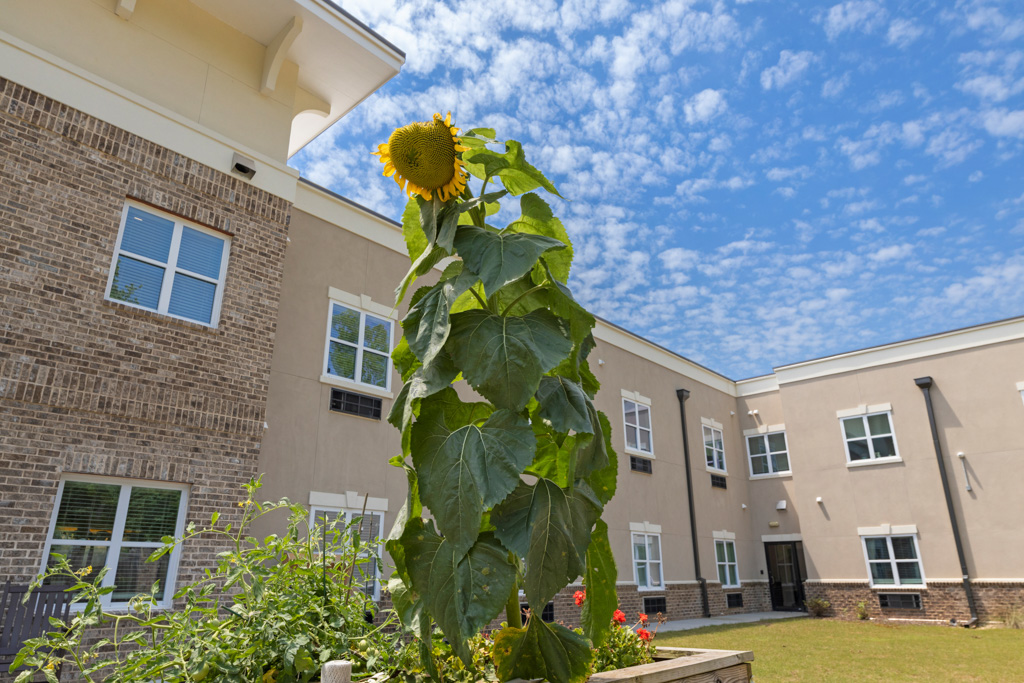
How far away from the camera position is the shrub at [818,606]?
16500mm

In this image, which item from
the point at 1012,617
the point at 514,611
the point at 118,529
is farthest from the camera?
the point at 1012,617

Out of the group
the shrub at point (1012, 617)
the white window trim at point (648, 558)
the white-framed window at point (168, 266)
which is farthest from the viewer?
the white window trim at point (648, 558)

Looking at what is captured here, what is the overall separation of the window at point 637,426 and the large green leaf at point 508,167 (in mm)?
13790

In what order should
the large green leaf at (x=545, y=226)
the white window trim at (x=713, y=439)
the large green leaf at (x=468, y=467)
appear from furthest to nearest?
the white window trim at (x=713, y=439), the large green leaf at (x=545, y=226), the large green leaf at (x=468, y=467)

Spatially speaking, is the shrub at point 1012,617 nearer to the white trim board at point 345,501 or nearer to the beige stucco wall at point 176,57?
the white trim board at point 345,501

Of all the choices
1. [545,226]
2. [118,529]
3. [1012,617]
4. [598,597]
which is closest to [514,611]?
[598,597]

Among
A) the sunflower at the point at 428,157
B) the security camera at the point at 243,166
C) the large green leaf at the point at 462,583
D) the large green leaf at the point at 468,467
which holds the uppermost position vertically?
the security camera at the point at 243,166

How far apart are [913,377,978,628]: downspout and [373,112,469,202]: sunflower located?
57.5 ft

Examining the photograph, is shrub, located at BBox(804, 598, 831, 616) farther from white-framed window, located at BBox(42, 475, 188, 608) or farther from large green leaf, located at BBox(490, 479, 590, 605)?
large green leaf, located at BBox(490, 479, 590, 605)

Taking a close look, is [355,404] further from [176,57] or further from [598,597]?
[598,597]

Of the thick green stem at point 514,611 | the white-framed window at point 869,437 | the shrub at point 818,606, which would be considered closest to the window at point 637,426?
the white-framed window at point 869,437

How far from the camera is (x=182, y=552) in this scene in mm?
7109

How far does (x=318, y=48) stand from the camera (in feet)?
30.7

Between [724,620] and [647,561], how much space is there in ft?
8.13
